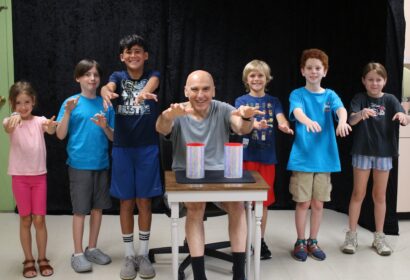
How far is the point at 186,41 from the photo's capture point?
13.4 feet

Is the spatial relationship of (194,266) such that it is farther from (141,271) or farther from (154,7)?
(154,7)

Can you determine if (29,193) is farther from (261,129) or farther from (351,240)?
(351,240)

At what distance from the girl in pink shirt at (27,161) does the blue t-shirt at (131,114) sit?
405mm

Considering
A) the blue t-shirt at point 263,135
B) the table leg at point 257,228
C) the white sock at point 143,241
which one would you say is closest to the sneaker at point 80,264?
the white sock at point 143,241

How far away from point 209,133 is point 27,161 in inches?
44.2

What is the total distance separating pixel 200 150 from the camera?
2.39m

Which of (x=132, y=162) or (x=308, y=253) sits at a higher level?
(x=132, y=162)

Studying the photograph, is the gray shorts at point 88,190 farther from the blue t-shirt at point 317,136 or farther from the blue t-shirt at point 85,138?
the blue t-shirt at point 317,136

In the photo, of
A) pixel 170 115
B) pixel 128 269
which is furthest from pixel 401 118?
pixel 128 269

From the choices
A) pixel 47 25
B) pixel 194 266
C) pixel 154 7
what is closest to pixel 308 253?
pixel 194 266

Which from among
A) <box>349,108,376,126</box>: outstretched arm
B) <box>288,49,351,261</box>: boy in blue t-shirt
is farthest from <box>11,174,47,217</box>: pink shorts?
<box>349,108,376,126</box>: outstretched arm

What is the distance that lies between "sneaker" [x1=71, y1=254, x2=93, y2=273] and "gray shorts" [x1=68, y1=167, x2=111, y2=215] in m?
0.30

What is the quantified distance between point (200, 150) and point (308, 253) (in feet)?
4.38

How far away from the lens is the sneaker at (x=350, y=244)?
326 cm
